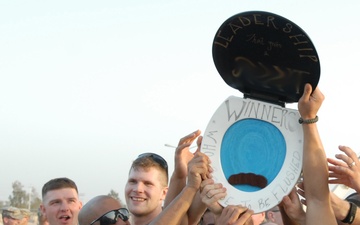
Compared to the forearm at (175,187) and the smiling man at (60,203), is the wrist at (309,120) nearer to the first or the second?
the forearm at (175,187)

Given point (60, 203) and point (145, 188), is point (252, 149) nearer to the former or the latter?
point (145, 188)

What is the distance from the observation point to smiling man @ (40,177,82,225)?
6.04 metres

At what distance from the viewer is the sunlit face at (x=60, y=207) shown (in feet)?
19.8

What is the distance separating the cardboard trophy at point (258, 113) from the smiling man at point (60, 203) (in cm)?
266

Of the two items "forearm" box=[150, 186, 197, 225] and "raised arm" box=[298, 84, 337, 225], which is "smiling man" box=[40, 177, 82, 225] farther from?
"raised arm" box=[298, 84, 337, 225]

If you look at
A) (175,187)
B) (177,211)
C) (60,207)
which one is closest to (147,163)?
(175,187)

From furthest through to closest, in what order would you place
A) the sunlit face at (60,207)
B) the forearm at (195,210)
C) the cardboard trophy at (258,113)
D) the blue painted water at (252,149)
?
the sunlit face at (60,207), the forearm at (195,210), the blue painted water at (252,149), the cardboard trophy at (258,113)

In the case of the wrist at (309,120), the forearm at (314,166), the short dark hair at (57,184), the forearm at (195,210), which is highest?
the wrist at (309,120)

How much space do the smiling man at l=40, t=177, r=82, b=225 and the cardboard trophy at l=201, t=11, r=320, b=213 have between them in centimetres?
266

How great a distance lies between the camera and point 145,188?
16.3 ft

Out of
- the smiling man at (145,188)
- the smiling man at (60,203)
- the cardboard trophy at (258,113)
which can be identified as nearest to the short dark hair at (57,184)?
the smiling man at (60,203)

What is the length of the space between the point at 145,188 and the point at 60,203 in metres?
1.38

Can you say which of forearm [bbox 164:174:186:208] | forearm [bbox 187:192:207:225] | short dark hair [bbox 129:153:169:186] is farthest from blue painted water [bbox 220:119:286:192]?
short dark hair [bbox 129:153:169:186]

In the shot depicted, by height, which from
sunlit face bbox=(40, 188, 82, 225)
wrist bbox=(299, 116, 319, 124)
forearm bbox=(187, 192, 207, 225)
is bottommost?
sunlit face bbox=(40, 188, 82, 225)
